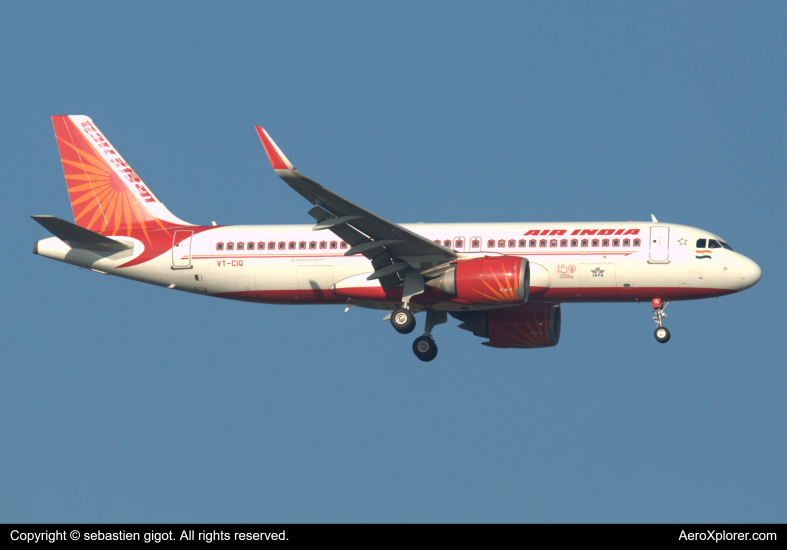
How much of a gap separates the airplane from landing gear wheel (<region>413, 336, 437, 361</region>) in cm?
4

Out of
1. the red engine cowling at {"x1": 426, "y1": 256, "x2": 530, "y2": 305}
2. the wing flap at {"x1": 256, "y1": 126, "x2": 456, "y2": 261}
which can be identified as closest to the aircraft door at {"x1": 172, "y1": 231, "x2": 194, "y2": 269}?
the wing flap at {"x1": 256, "y1": 126, "x2": 456, "y2": 261}

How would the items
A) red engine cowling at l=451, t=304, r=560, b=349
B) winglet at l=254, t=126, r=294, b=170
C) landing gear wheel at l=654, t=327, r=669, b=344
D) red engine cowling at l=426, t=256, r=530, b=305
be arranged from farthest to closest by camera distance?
red engine cowling at l=451, t=304, r=560, b=349 < landing gear wheel at l=654, t=327, r=669, b=344 < red engine cowling at l=426, t=256, r=530, b=305 < winglet at l=254, t=126, r=294, b=170

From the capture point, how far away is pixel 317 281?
45438 millimetres

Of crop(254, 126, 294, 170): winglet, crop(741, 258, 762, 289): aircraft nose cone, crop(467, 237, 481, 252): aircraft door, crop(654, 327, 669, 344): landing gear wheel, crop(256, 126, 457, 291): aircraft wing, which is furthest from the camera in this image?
crop(467, 237, 481, 252): aircraft door

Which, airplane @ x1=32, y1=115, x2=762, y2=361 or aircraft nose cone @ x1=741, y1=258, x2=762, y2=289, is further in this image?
aircraft nose cone @ x1=741, y1=258, x2=762, y2=289

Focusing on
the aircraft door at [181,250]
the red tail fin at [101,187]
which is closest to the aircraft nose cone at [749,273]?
the aircraft door at [181,250]

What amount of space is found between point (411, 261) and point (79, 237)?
47.3ft

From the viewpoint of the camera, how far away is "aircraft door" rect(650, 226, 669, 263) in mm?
42812

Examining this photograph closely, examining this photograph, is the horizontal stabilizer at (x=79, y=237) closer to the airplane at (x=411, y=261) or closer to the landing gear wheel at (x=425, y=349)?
the airplane at (x=411, y=261)

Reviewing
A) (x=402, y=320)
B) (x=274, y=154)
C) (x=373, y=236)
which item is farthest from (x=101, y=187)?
(x=274, y=154)

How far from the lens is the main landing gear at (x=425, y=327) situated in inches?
1741

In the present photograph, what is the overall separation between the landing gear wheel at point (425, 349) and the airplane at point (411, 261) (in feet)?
0.14

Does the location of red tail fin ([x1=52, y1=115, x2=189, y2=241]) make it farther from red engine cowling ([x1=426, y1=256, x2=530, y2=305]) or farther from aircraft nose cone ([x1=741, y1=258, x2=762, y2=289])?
aircraft nose cone ([x1=741, y1=258, x2=762, y2=289])

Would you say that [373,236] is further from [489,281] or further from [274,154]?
[274,154]
